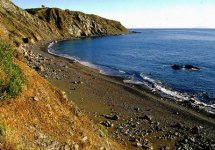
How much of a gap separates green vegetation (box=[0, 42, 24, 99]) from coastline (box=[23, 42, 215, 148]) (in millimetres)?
13513

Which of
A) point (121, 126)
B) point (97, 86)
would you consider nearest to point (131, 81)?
point (97, 86)

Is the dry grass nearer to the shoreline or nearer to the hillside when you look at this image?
the hillside

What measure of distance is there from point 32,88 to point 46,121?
12.2ft

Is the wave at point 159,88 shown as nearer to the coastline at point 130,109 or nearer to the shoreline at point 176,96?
the shoreline at point 176,96

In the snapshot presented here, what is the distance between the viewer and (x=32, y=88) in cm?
2175

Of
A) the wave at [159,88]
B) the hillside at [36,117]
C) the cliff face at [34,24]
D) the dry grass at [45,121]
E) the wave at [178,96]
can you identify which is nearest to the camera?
the hillside at [36,117]

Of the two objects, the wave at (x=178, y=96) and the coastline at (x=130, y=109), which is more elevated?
the coastline at (x=130, y=109)

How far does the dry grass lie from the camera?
635 inches

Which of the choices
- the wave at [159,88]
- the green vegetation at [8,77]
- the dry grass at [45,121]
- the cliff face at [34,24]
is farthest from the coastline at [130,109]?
the cliff face at [34,24]

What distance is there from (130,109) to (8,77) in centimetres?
2420

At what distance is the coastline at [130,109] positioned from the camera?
33.9 m

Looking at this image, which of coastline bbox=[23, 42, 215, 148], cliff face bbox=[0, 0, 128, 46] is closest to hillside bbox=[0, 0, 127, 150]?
coastline bbox=[23, 42, 215, 148]

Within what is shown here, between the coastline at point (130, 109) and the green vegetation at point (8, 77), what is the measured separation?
44.3 ft

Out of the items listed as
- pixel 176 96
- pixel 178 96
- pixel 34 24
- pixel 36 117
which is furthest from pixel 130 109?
pixel 34 24
